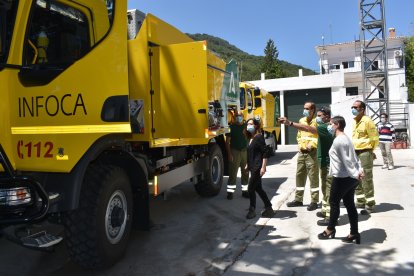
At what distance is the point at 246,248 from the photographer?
503 cm

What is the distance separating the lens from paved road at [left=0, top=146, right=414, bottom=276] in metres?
4.39

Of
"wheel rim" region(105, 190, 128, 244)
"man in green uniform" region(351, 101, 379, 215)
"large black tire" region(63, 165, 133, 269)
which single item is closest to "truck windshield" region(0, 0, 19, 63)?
"large black tire" region(63, 165, 133, 269)

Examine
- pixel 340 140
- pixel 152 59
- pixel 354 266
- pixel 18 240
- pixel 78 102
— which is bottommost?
pixel 354 266

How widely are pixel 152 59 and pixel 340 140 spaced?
269 centimetres

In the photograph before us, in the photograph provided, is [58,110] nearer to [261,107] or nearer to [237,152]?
[237,152]

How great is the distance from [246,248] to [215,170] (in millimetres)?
3311

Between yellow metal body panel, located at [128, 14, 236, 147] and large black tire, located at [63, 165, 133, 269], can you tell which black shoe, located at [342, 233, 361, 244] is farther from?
large black tire, located at [63, 165, 133, 269]

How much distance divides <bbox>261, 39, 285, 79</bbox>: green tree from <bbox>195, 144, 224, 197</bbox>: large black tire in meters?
54.8

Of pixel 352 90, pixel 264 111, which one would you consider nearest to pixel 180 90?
pixel 264 111

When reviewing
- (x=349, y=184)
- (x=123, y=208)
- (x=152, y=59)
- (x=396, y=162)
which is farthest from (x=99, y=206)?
(x=396, y=162)

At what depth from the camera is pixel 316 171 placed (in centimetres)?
682

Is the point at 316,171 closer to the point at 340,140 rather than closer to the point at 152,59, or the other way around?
the point at 340,140

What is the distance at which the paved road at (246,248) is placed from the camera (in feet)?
14.4

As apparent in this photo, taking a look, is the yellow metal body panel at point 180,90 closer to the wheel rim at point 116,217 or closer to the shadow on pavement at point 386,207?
the wheel rim at point 116,217
